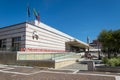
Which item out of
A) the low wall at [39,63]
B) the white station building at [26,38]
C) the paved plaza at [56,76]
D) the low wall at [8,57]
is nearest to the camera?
the paved plaza at [56,76]

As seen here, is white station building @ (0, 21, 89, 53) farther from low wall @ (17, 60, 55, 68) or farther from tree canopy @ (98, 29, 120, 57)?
tree canopy @ (98, 29, 120, 57)

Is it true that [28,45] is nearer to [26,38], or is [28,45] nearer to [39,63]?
[26,38]

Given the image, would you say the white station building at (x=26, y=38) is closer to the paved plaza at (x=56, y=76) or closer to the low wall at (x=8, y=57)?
the low wall at (x=8, y=57)

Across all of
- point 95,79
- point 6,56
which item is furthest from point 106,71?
point 6,56

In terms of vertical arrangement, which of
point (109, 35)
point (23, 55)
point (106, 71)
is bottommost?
point (106, 71)

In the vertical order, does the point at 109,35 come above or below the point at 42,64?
above

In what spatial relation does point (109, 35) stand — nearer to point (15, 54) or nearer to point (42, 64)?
point (42, 64)

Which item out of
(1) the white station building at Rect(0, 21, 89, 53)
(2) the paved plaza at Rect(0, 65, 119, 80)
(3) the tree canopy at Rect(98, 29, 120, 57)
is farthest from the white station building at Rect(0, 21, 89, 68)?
(3) the tree canopy at Rect(98, 29, 120, 57)

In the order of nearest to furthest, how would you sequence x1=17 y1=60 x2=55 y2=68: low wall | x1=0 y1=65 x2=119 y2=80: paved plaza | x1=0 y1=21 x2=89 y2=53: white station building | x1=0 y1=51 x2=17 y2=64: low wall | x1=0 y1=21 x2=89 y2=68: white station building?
x1=0 y1=65 x2=119 y2=80: paved plaza
x1=17 y1=60 x2=55 y2=68: low wall
x1=0 y1=21 x2=89 y2=68: white station building
x1=0 y1=51 x2=17 y2=64: low wall
x1=0 y1=21 x2=89 y2=53: white station building

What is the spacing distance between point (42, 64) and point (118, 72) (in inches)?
367

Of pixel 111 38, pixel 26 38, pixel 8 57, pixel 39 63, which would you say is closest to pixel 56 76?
pixel 39 63

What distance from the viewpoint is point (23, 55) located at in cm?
2144

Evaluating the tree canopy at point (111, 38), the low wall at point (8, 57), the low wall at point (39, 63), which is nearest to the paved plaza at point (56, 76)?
the low wall at point (39, 63)

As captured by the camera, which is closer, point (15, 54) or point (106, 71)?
point (106, 71)
